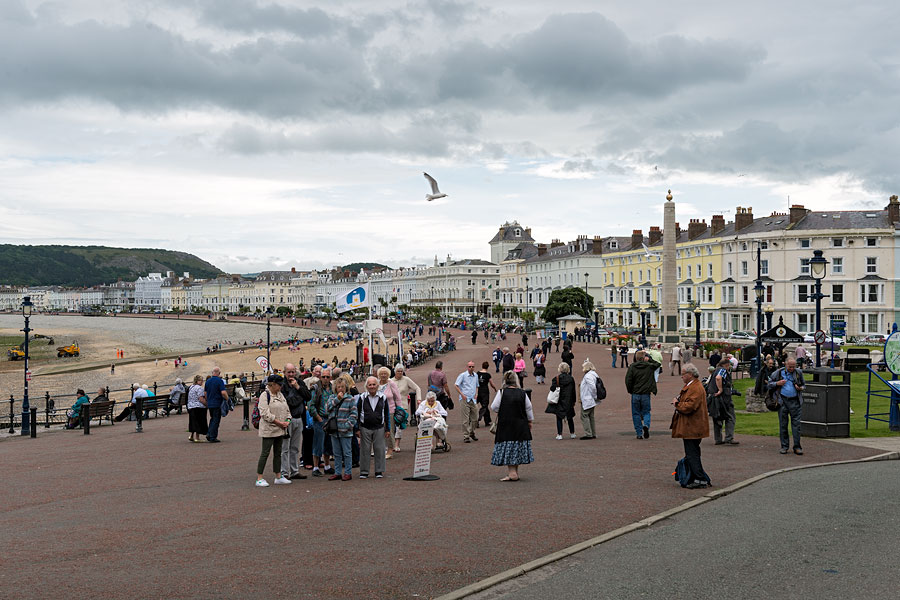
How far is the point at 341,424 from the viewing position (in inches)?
460

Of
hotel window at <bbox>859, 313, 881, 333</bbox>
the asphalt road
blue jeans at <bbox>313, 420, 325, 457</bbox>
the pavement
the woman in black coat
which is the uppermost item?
hotel window at <bbox>859, 313, 881, 333</bbox>

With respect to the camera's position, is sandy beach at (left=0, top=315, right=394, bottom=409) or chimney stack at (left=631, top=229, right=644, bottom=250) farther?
chimney stack at (left=631, top=229, right=644, bottom=250)

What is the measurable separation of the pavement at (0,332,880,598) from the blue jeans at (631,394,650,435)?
1.84ft

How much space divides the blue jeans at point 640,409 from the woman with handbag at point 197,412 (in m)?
8.88

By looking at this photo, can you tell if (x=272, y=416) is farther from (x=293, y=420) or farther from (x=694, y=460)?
(x=694, y=460)

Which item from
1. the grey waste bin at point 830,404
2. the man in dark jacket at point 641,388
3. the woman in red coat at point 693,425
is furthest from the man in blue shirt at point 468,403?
the grey waste bin at point 830,404

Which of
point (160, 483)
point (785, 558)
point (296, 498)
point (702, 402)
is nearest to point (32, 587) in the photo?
point (296, 498)

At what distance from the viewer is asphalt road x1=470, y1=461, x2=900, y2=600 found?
21.4 feet

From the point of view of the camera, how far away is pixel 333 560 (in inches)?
296

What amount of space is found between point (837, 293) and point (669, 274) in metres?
19.2

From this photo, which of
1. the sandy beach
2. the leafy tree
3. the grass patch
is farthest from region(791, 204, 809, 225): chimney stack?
the grass patch

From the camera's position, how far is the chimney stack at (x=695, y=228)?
78562mm

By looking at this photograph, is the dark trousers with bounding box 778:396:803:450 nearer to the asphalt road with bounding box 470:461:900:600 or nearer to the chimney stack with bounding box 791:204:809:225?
the asphalt road with bounding box 470:461:900:600

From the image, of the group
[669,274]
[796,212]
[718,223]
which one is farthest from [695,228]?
[669,274]
